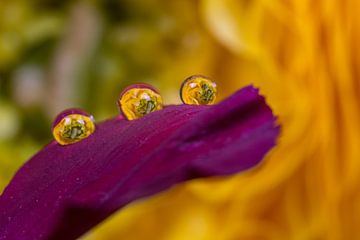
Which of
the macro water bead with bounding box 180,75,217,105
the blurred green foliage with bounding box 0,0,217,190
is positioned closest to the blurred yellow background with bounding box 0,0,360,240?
the blurred green foliage with bounding box 0,0,217,190

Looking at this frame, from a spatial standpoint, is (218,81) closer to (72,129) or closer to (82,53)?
(82,53)

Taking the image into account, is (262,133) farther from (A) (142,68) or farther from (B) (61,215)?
(A) (142,68)

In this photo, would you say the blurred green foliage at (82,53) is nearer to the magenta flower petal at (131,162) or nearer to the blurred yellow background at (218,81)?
the blurred yellow background at (218,81)

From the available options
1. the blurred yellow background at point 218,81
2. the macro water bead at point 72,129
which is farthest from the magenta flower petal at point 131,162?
the blurred yellow background at point 218,81

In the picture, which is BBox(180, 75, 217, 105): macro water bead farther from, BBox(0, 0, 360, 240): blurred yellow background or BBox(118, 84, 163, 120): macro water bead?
BBox(0, 0, 360, 240): blurred yellow background

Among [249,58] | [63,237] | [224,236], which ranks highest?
[249,58]

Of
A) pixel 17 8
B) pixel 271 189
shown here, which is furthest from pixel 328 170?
pixel 17 8

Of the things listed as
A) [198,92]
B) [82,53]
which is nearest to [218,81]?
Answer: [82,53]
